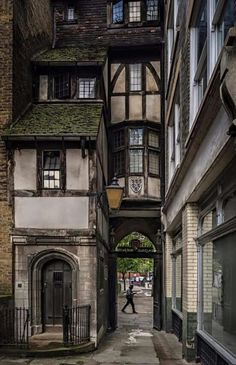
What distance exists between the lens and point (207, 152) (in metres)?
9.07

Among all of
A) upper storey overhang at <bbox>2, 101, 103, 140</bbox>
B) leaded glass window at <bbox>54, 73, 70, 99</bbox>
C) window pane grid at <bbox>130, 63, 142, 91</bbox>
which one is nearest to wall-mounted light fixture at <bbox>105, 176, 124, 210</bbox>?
upper storey overhang at <bbox>2, 101, 103, 140</bbox>

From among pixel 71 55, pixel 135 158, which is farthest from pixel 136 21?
pixel 135 158

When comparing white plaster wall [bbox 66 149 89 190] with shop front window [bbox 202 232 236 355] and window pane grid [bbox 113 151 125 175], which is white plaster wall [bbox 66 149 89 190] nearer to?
window pane grid [bbox 113 151 125 175]

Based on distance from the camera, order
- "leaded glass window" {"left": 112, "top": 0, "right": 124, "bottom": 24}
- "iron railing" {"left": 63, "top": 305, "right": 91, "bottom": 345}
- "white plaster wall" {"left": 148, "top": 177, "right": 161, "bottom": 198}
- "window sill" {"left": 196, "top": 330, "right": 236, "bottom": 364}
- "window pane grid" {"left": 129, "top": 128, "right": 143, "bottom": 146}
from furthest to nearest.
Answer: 1. "leaded glass window" {"left": 112, "top": 0, "right": 124, "bottom": 24}
2. "window pane grid" {"left": 129, "top": 128, "right": 143, "bottom": 146}
3. "white plaster wall" {"left": 148, "top": 177, "right": 161, "bottom": 198}
4. "iron railing" {"left": 63, "top": 305, "right": 91, "bottom": 345}
5. "window sill" {"left": 196, "top": 330, "right": 236, "bottom": 364}

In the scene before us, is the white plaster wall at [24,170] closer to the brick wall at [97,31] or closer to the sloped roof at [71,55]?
the sloped roof at [71,55]

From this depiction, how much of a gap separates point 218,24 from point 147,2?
16283 millimetres

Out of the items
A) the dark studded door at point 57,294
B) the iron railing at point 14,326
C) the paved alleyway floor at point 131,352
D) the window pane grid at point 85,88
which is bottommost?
the paved alleyway floor at point 131,352

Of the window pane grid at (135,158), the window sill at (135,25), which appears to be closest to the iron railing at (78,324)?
the window pane grid at (135,158)

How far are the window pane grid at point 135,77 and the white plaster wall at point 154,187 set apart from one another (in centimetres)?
399

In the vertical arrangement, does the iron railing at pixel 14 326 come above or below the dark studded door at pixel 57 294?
below

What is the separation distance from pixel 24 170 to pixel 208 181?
873 centimetres

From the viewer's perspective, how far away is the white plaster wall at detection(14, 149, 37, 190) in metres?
17.2

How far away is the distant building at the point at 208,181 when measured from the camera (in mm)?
7523

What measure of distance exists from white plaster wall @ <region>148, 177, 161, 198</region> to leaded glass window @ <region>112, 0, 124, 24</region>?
743 centimetres
